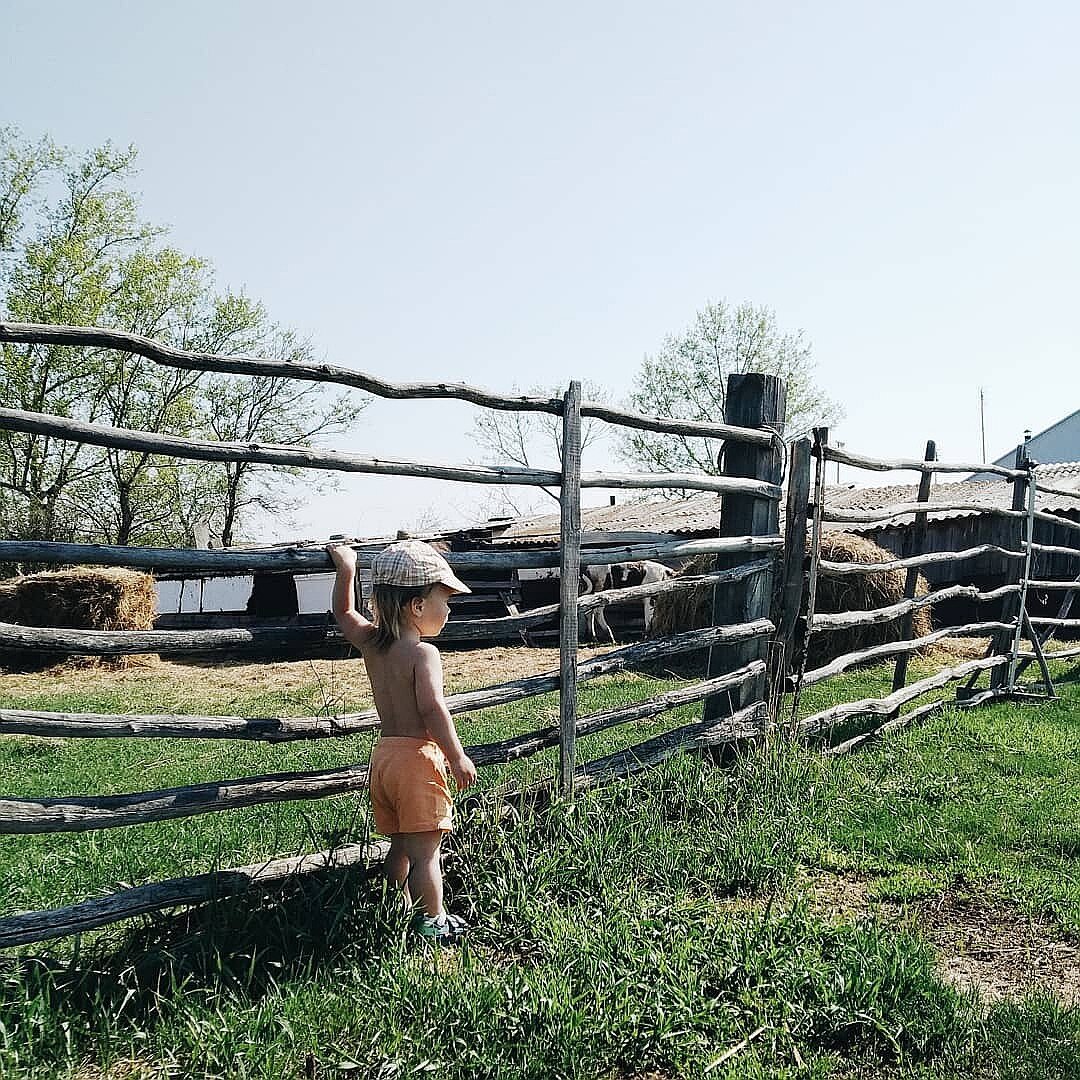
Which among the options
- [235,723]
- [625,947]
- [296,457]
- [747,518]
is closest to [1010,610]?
[747,518]

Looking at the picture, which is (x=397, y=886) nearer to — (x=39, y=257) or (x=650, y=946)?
(x=650, y=946)

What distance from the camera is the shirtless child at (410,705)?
10.8 ft

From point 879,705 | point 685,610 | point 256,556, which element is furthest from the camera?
point 685,610

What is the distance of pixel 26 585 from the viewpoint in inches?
637

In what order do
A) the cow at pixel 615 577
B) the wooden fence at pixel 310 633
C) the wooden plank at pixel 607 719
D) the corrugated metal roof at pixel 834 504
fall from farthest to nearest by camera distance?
the corrugated metal roof at pixel 834 504 < the cow at pixel 615 577 < the wooden plank at pixel 607 719 < the wooden fence at pixel 310 633

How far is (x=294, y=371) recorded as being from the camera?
11.2 ft

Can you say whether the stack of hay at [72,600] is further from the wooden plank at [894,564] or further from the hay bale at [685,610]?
the wooden plank at [894,564]

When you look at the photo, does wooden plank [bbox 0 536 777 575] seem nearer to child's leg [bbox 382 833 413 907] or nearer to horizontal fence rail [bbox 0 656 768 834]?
horizontal fence rail [bbox 0 656 768 834]

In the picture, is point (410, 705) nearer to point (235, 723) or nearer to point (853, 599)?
point (235, 723)

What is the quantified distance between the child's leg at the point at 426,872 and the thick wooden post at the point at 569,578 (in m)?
0.96

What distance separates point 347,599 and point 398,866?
971 millimetres

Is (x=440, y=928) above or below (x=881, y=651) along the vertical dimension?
below

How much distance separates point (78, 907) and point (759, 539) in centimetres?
360

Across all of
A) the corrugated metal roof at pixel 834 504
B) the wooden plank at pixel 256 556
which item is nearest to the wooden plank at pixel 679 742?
the wooden plank at pixel 256 556
